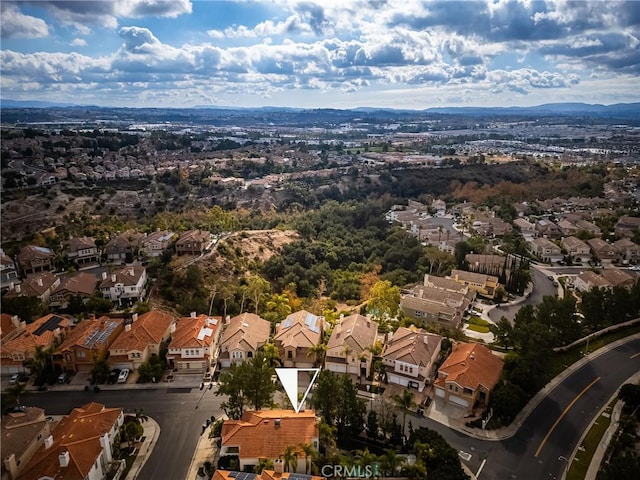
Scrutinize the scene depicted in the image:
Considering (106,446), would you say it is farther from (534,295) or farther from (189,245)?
(534,295)

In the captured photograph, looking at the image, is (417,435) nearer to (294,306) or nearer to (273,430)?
(273,430)

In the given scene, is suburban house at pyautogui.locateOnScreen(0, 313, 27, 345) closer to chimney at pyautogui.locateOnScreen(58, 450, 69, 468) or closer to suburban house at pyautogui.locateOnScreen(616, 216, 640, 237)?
chimney at pyautogui.locateOnScreen(58, 450, 69, 468)

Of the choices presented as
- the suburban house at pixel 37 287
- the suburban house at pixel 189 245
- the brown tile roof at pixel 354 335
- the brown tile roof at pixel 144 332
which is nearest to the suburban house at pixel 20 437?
the brown tile roof at pixel 144 332

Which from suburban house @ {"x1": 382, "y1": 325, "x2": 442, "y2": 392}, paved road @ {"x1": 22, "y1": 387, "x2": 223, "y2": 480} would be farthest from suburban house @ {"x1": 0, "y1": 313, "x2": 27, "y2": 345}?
suburban house @ {"x1": 382, "y1": 325, "x2": 442, "y2": 392}

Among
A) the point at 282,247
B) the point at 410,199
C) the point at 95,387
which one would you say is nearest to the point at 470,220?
the point at 410,199

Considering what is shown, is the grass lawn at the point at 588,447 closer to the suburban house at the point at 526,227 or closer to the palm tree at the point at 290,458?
the palm tree at the point at 290,458

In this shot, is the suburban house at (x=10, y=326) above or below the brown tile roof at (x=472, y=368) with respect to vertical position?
above
